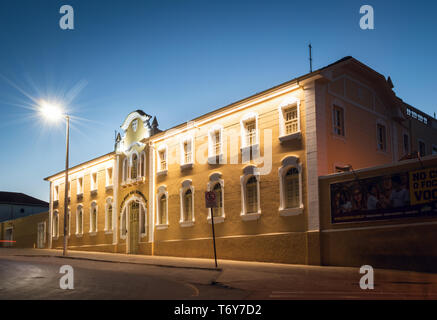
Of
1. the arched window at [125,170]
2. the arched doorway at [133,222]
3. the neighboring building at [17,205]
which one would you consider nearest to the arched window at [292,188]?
the arched doorway at [133,222]

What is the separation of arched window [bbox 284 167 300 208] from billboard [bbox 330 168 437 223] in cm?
194

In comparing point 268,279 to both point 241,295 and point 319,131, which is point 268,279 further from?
point 319,131

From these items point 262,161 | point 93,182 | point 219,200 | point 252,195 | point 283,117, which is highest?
point 283,117

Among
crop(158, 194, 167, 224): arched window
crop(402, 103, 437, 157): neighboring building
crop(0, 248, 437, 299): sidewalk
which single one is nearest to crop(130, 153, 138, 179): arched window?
crop(158, 194, 167, 224): arched window

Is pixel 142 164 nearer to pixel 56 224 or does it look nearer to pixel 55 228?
pixel 56 224

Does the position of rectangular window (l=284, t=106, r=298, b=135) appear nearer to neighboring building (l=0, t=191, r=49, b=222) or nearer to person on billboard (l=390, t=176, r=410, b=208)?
person on billboard (l=390, t=176, r=410, b=208)

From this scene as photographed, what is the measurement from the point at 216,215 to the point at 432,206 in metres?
11.3

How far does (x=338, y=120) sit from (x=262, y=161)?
12.9 ft

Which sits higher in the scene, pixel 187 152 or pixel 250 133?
pixel 250 133

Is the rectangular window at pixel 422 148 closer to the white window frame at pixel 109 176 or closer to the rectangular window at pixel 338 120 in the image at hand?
the rectangular window at pixel 338 120

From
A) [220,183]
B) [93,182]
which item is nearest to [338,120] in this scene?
[220,183]

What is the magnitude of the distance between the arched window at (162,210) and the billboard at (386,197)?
12586mm

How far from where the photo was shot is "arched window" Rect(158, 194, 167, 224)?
2867cm

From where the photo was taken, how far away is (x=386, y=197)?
17062 mm
